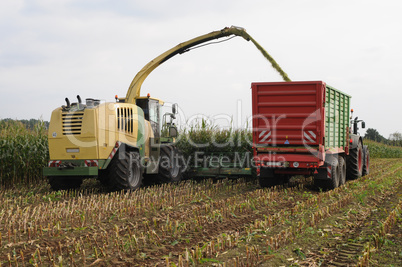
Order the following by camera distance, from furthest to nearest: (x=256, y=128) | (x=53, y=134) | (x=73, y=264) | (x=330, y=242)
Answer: (x=256, y=128), (x=53, y=134), (x=330, y=242), (x=73, y=264)

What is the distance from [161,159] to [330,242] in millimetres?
6334

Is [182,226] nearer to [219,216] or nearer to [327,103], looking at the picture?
[219,216]

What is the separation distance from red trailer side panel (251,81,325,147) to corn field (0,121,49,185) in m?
5.82

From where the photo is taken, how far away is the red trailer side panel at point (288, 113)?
9000 mm

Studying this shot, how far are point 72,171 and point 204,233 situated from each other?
169 inches

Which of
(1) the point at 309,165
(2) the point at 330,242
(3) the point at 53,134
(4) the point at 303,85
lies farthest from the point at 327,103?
(3) the point at 53,134

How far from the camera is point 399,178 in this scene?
12.3 meters

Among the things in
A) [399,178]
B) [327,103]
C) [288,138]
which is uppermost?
[327,103]

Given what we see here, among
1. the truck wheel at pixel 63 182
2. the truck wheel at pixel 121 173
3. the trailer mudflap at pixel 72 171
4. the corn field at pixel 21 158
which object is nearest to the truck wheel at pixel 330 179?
the truck wheel at pixel 121 173

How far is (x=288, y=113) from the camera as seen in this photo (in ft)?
30.6

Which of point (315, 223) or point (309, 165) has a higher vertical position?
point (309, 165)

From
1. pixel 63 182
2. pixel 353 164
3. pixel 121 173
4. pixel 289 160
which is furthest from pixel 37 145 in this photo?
pixel 353 164

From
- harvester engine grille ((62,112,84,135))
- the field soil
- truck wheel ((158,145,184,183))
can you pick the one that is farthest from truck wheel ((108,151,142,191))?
truck wheel ((158,145,184,183))

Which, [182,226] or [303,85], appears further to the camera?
[303,85]
